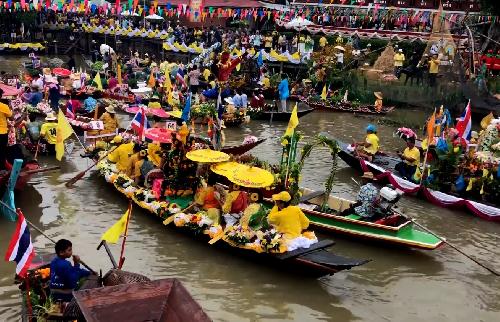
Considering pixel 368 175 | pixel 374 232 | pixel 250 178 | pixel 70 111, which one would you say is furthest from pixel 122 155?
pixel 368 175

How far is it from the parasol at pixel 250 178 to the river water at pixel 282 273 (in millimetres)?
1497

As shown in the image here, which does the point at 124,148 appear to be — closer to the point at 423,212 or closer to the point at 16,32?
the point at 423,212

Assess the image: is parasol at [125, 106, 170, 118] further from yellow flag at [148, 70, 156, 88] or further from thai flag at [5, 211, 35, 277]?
thai flag at [5, 211, 35, 277]

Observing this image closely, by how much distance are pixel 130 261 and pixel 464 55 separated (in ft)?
75.8

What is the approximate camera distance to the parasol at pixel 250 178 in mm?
10516

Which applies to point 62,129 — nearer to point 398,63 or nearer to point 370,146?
point 370,146

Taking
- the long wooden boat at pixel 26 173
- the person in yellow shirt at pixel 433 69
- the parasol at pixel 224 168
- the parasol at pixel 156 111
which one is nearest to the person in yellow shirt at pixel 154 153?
the parasol at pixel 224 168

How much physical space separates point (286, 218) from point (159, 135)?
487 cm

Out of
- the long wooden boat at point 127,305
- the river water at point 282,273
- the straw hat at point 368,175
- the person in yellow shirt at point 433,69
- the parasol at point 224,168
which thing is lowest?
the river water at point 282,273

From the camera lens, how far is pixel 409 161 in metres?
15.4

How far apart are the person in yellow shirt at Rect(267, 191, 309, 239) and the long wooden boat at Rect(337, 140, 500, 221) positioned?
5739mm

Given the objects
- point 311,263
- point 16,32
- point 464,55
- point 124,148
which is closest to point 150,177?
point 124,148

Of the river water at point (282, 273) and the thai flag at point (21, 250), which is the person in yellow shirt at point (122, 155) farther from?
the thai flag at point (21, 250)

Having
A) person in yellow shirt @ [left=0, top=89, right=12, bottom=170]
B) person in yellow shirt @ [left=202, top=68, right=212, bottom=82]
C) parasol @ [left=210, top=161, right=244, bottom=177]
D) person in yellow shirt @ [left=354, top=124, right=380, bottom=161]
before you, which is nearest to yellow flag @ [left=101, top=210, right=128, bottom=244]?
parasol @ [left=210, top=161, right=244, bottom=177]
